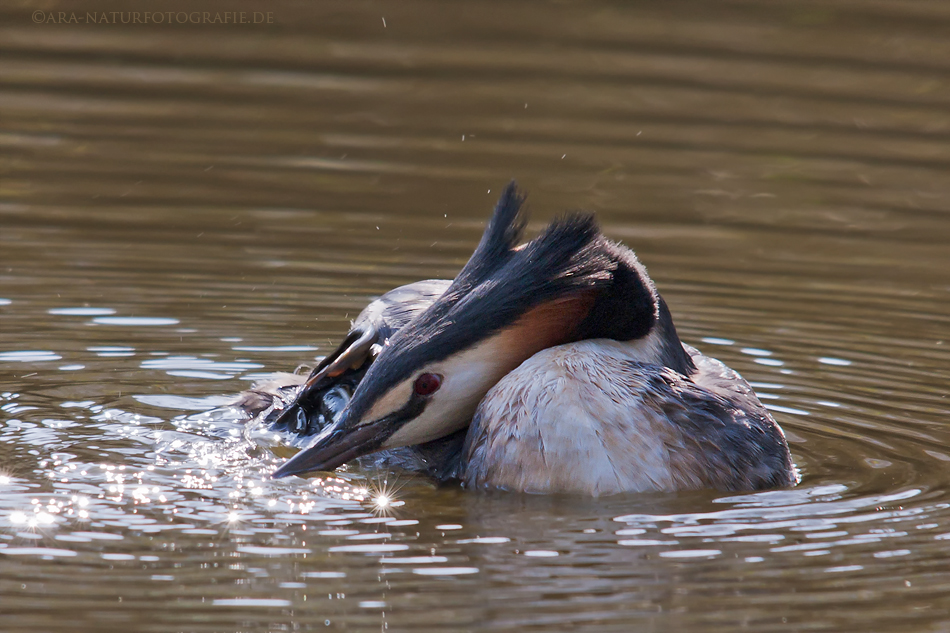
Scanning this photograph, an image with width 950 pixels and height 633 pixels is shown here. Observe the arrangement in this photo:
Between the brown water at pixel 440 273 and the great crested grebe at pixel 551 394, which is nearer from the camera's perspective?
the brown water at pixel 440 273

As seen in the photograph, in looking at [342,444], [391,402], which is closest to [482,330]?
[391,402]

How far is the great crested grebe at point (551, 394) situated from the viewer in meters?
5.76

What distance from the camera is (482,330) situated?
5.90 metres

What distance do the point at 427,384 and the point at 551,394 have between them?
0.50 meters

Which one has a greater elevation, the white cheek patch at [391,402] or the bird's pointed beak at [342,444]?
the white cheek patch at [391,402]

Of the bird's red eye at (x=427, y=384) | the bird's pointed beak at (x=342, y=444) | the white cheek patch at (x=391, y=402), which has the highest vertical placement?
the bird's red eye at (x=427, y=384)

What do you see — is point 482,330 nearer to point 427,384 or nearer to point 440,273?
point 427,384

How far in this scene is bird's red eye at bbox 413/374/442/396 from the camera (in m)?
5.90

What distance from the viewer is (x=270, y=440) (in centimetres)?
662

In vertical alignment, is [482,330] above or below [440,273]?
above

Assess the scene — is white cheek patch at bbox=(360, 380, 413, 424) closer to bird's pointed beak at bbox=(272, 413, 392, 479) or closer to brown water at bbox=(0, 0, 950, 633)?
bird's pointed beak at bbox=(272, 413, 392, 479)

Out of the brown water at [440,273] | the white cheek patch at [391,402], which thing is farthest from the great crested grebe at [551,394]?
the brown water at [440,273]

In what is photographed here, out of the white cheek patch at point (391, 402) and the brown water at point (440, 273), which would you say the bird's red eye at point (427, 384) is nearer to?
the white cheek patch at point (391, 402)

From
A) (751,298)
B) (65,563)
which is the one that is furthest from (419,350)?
(751,298)
